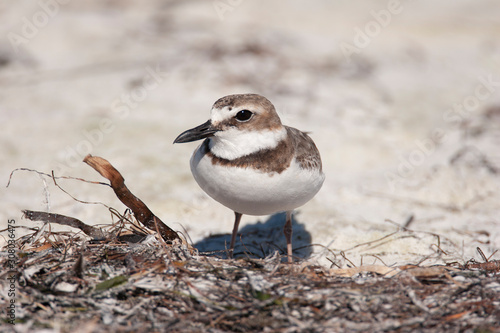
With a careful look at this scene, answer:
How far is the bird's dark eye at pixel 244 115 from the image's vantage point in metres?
3.55

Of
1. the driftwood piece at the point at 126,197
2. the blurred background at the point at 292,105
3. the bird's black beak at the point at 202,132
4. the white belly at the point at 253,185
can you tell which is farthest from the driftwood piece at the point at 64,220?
the bird's black beak at the point at 202,132

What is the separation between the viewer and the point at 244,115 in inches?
140

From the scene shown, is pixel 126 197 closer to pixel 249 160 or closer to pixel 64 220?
pixel 64 220

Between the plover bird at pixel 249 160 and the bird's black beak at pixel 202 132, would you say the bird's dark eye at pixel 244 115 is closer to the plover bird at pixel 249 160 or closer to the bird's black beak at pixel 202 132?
the plover bird at pixel 249 160

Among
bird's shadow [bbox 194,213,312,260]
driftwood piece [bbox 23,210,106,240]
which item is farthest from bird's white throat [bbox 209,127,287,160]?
bird's shadow [bbox 194,213,312,260]

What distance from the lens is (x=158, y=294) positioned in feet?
9.51

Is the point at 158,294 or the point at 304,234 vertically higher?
the point at 304,234

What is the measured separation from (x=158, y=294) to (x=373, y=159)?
401 centimetres

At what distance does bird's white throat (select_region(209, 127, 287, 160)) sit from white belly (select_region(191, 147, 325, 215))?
0.32ft

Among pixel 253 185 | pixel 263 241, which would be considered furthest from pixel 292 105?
pixel 253 185

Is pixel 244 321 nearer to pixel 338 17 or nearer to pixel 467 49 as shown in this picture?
pixel 467 49

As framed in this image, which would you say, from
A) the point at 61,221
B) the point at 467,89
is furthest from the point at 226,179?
the point at 467,89

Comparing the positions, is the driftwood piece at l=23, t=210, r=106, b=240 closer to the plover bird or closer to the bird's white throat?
the plover bird

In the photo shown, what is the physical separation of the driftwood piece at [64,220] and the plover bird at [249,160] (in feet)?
2.63
